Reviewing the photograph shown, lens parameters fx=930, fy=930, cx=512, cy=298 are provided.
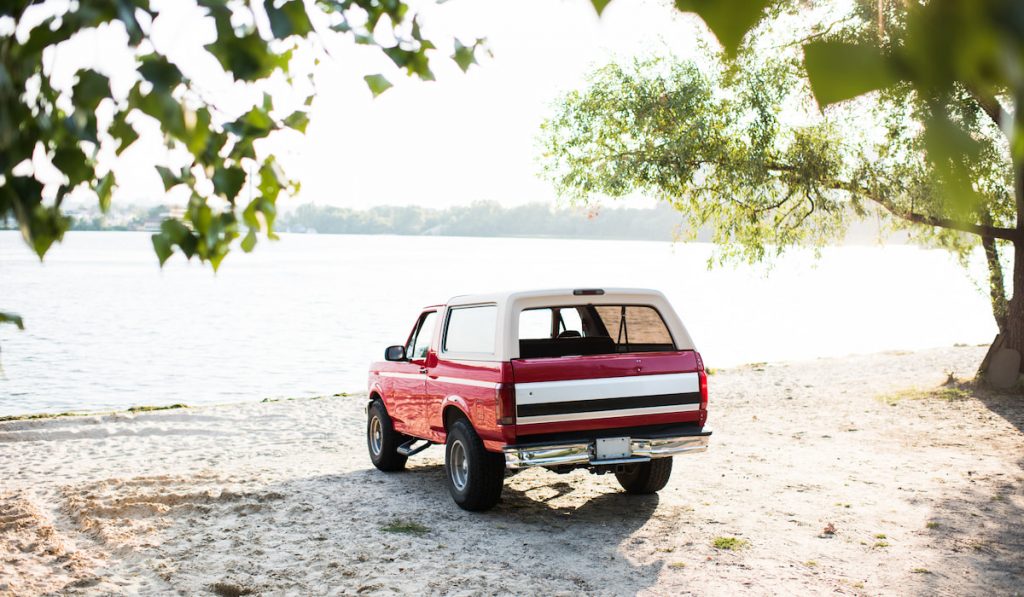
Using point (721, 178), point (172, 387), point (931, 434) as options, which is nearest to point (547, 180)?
point (721, 178)

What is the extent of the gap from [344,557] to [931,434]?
29.1ft

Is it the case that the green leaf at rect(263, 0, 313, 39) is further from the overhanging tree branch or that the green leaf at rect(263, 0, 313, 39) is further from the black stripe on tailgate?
the overhanging tree branch

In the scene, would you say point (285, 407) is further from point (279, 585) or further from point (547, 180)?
point (279, 585)

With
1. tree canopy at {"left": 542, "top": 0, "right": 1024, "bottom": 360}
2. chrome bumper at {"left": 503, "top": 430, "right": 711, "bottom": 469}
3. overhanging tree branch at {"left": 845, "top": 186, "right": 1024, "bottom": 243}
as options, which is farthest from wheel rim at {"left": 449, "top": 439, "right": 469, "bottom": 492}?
overhanging tree branch at {"left": 845, "top": 186, "right": 1024, "bottom": 243}

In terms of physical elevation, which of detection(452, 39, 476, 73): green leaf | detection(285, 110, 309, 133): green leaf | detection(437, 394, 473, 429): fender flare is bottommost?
detection(437, 394, 473, 429): fender flare

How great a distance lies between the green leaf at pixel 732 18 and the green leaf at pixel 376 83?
2.92 m

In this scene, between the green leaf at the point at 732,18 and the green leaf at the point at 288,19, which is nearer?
the green leaf at the point at 732,18

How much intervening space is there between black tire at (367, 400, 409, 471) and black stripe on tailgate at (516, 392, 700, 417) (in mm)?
3309

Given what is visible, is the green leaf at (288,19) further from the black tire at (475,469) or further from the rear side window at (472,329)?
the black tire at (475,469)

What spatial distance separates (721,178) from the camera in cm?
1608

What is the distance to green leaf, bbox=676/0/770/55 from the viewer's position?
1.07 metres

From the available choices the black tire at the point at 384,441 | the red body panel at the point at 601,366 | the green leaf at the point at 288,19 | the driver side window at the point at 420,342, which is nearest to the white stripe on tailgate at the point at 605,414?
the red body panel at the point at 601,366

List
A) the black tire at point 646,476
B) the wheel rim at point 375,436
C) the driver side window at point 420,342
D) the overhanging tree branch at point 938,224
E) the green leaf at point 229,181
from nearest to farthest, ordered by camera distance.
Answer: the green leaf at point 229,181, the black tire at point 646,476, the driver side window at point 420,342, the wheel rim at point 375,436, the overhanging tree branch at point 938,224

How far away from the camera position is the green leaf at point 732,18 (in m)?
1.07
